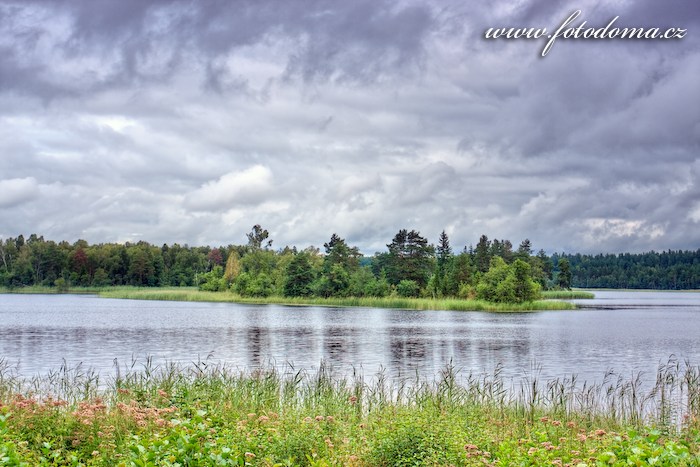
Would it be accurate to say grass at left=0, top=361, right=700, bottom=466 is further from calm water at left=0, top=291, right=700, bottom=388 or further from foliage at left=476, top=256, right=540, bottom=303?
foliage at left=476, top=256, right=540, bottom=303

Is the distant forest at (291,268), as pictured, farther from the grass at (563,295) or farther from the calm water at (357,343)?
the calm water at (357,343)

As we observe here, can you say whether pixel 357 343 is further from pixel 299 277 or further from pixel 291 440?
pixel 299 277

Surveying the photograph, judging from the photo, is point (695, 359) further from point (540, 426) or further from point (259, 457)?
point (259, 457)

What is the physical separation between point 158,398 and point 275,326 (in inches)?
1670

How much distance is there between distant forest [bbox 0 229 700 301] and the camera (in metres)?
103

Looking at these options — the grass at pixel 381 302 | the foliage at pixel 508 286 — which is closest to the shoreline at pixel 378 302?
the grass at pixel 381 302

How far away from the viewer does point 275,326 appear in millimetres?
55344

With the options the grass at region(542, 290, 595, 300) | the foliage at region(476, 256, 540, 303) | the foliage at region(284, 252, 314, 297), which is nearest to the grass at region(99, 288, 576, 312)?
the foliage at region(476, 256, 540, 303)

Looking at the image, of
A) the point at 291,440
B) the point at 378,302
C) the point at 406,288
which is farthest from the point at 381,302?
the point at 291,440

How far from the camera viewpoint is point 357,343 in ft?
134

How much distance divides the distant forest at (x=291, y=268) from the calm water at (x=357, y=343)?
3492 cm

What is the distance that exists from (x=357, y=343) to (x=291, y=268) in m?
66.5

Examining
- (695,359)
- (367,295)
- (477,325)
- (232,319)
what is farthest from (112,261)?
(695,359)

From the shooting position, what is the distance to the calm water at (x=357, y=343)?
30.5 m
